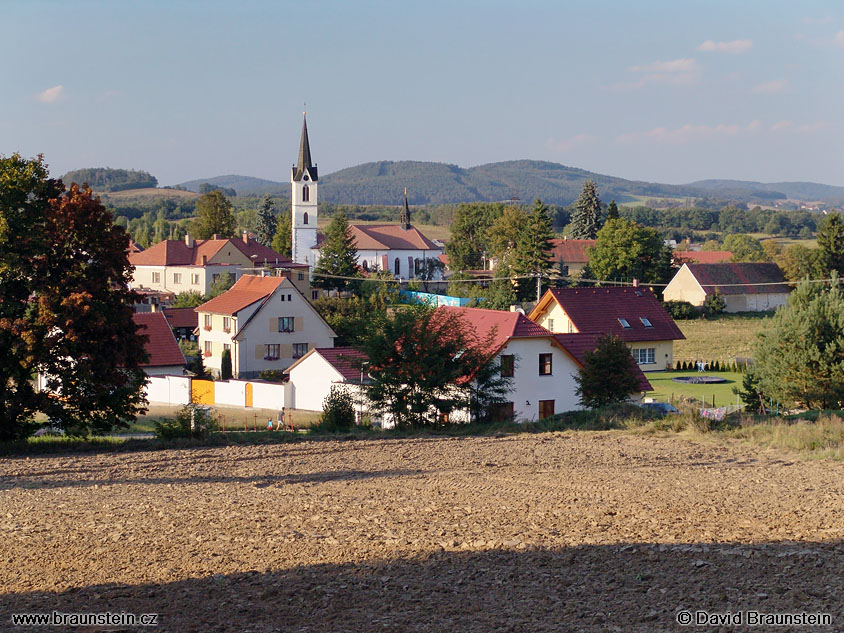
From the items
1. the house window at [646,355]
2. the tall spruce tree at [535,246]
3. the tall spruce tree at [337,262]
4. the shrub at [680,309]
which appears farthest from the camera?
the tall spruce tree at [535,246]

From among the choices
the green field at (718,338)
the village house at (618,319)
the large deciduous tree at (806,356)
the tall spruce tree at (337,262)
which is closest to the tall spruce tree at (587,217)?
the green field at (718,338)

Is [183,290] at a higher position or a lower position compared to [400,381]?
higher

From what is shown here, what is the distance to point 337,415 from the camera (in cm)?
2398

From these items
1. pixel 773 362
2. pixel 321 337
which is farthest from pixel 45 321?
pixel 321 337

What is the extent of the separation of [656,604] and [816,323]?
2257cm

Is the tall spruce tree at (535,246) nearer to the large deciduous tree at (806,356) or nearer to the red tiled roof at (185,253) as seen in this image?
the red tiled roof at (185,253)

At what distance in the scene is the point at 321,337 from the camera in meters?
55.2

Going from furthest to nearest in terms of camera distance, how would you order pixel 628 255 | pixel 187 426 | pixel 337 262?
1. pixel 628 255
2. pixel 337 262
3. pixel 187 426

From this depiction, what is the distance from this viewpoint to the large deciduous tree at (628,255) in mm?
92562

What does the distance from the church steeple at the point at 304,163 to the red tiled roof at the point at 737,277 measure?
164 feet

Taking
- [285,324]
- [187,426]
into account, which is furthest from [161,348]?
[187,426]

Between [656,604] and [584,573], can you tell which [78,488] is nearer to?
[584,573]

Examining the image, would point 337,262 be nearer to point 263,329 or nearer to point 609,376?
point 263,329

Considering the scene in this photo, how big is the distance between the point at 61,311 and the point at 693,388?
32100 millimetres
